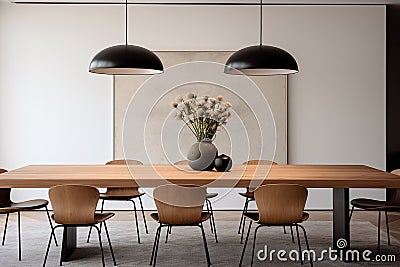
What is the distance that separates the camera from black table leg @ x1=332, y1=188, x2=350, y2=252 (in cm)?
521

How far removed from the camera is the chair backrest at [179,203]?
14.8 ft

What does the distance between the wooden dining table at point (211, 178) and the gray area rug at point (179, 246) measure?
0.29m

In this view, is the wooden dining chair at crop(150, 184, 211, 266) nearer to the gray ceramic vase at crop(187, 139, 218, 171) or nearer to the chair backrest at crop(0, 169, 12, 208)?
the gray ceramic vase at crop(187, 139, 218, 171)

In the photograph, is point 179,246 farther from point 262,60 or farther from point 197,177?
point 262,60

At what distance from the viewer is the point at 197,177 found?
15.7 ft

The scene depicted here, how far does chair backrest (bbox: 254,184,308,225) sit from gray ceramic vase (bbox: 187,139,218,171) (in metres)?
0.90

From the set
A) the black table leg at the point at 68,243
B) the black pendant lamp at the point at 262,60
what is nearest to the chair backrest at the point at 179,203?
the black table leg at the point at 68,243

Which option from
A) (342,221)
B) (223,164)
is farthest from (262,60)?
(342,221)

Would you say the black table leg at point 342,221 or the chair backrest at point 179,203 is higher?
the chair backrest at point 179,203

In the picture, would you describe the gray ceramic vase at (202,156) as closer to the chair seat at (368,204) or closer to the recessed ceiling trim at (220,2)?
the chair seat at (368,204)

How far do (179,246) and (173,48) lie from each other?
10.5 ft

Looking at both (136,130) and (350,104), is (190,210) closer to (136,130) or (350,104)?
(136,130)

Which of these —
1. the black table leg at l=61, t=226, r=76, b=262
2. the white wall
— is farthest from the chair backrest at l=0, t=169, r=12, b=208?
the white wall

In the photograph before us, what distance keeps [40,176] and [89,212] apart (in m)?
0.57
